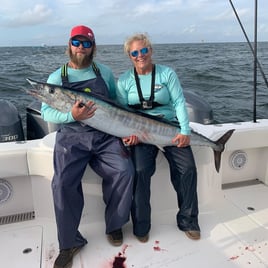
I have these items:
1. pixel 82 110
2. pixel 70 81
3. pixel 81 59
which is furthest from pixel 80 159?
pixel 81 59

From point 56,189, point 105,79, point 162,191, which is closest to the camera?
point 56,189

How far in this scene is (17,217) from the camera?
3.12 metres

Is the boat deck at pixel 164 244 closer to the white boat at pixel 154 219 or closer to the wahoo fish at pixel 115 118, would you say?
the white boat at pixel 154 219

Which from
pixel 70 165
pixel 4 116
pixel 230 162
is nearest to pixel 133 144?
pixel 70 165

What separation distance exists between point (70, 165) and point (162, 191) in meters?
1.01

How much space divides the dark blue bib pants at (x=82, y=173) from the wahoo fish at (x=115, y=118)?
0.39 ft

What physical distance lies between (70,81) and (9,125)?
173cm

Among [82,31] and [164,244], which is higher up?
[82,31]

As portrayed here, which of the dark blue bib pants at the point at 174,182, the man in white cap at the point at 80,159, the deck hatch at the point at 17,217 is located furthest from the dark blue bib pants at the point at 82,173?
the deck hatch at the point at 17,217

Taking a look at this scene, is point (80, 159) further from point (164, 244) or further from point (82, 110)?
point (164, 244)

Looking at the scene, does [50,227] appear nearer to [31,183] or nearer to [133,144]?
[31,183]

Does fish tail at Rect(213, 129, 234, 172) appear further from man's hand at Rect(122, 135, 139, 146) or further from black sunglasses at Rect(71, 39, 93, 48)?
black sunglasses at Rect(71, 39, 93, 48)

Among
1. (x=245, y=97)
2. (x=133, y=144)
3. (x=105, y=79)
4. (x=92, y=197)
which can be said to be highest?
(x=105, y=79)

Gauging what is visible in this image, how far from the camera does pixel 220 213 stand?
3166mm
